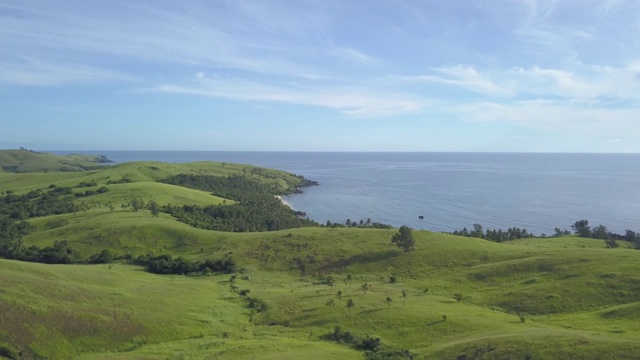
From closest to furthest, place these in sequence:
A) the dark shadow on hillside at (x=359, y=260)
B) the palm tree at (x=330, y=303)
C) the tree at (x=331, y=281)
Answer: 1. the palm tree at (x=330, y=303)
2. the tree at (x=331, y=281)
3. the dark shadow on hillside at (x=359, y=260)

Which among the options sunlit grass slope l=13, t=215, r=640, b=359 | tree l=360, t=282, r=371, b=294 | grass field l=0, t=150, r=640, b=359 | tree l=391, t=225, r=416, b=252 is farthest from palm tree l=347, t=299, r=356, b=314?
tree l=391, t=225, r=416, b=252

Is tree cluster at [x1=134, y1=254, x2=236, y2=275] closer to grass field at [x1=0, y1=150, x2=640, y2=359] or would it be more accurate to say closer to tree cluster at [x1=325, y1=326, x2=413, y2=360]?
grass field at [x1=0, y1=150, x2=640, y2=359]

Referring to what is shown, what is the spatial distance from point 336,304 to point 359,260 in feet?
90.3

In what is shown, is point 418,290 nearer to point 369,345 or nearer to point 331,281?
point 331,281

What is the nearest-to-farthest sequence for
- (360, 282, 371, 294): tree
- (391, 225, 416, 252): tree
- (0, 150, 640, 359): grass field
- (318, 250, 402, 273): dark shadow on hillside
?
(0, 150, 640, 359): grass field, (360, 282, 371, 294): tree, (318, 250, 402, 273): dark shadow on hillside, (391, 225, 416, 252): tree

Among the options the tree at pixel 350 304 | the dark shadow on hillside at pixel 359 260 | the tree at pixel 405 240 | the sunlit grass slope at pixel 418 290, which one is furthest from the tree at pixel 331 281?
the tree at pixel 405 240

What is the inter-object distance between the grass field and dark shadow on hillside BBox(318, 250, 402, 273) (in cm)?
40

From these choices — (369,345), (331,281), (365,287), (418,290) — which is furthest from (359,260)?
(369,345)

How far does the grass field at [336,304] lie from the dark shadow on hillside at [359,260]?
0.40 m

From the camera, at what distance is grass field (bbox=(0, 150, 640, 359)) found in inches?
1988

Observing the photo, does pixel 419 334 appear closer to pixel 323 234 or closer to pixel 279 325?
pixel 279 325

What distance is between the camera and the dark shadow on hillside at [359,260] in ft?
305

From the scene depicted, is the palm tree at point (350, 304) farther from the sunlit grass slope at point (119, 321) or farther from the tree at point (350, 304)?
the sunlit grass slope at point (119, 321)

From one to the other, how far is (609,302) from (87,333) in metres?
68.0
